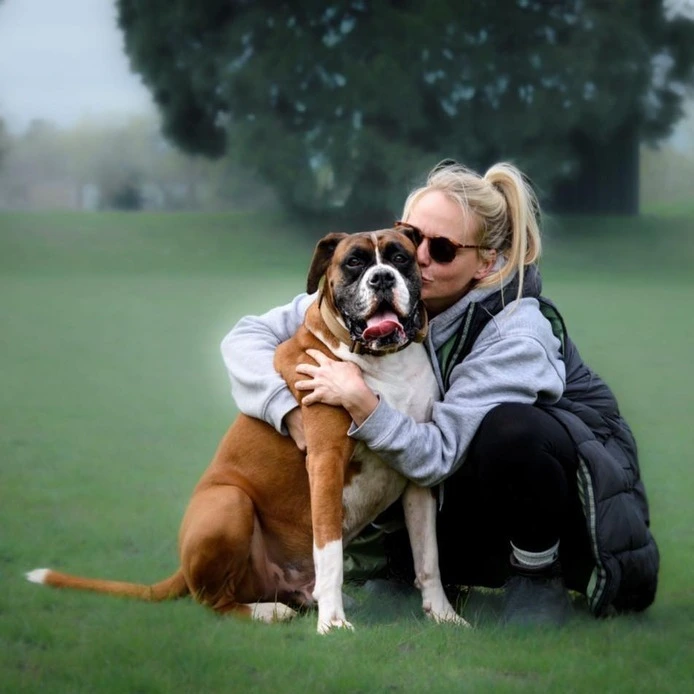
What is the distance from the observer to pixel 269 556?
3.99m

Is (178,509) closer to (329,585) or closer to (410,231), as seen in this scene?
(329,585)

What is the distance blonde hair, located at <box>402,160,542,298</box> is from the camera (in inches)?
160

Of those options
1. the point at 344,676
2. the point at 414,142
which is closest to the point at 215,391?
the point at 344,676

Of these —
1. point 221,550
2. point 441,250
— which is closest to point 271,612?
point 221,550

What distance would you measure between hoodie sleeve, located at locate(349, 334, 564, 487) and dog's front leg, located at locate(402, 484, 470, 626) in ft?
0.43

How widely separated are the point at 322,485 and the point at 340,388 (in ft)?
1.01

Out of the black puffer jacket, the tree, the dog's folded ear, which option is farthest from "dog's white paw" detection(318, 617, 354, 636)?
the tree

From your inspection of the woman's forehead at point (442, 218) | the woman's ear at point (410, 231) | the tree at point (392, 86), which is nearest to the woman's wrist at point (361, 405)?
the woman's ear at point (410, 231)

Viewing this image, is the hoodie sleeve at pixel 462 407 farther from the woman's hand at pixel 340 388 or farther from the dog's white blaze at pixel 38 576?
the dog's white blaze at pixel 38 576

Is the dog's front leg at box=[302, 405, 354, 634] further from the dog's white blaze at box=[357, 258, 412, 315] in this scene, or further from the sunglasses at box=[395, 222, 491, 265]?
the sunglasses at box=[395, 222, 491, 265]

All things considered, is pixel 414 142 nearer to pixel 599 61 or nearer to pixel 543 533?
pixel 599 61

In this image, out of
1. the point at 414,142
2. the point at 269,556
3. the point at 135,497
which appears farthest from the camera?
the point at 414,142

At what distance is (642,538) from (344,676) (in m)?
1.15

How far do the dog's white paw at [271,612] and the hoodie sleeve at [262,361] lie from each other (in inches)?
22.9
